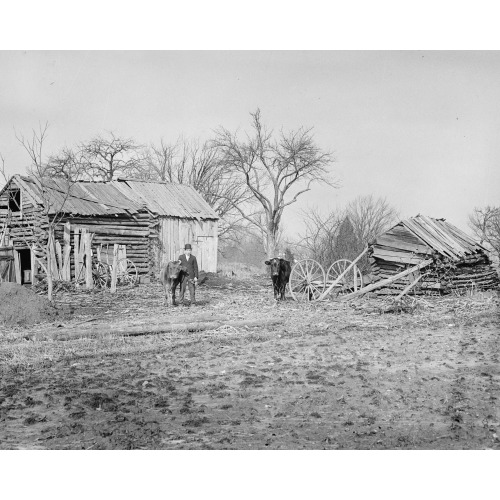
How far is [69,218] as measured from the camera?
17828 millimetres

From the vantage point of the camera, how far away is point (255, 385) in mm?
6914

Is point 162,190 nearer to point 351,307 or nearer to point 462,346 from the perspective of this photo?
point 351,307

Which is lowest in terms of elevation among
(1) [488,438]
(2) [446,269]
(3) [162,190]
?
(1) [488,438]

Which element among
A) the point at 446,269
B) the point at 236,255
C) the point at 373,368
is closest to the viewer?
the point at 373,368

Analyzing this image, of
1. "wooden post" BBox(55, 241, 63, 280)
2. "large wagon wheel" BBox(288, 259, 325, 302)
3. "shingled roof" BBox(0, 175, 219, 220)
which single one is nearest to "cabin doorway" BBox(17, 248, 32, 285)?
"shingled roof" BBox(0, 175, 219, 220)

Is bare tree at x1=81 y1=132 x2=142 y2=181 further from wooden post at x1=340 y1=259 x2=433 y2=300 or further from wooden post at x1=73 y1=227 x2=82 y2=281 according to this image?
wooden post at x1=340 y1=259 x2=433 y2=300

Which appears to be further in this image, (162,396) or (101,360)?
(101,360)

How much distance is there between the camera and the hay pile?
10.7 m

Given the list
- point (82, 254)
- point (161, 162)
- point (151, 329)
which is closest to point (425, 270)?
point (161, 162)

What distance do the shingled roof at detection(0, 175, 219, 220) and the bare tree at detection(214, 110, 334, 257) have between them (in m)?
3.71

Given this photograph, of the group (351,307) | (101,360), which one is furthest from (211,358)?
(351,307)

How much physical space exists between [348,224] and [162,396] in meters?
11.4

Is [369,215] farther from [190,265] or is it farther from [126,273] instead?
[126,273]

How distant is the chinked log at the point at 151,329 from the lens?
30.8 ft
